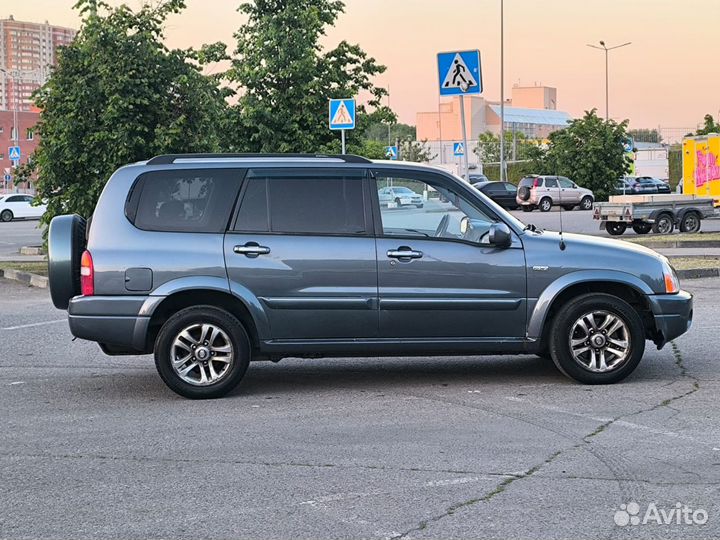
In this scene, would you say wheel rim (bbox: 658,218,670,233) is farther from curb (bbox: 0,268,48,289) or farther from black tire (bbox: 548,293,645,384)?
black tire (bbox: 548,293,645,384)

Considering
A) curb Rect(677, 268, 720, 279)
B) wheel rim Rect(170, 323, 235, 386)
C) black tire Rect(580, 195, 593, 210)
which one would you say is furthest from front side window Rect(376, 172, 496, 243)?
black tire Rect(580, 195, 593, 210)

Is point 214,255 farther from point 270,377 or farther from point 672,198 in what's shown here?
point 672,198

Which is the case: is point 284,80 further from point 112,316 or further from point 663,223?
point 112,316

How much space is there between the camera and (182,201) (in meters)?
8.45

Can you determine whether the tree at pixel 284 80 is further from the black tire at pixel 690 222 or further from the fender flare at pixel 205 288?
the fender flare at pixel 205 288

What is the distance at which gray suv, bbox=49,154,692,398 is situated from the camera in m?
8.26

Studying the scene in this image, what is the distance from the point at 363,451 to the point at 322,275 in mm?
2099

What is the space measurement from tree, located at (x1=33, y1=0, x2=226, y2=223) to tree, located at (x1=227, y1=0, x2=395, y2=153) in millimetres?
11680

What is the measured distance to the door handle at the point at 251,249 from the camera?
8.28 m

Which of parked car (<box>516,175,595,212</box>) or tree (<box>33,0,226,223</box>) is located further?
parked car (<box>516,175,595,212</box>)

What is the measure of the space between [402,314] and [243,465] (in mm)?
2454

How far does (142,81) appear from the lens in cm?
1964

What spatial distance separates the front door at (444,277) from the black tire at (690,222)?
72.2 ft

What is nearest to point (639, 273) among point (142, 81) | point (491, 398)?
point (491, 398)
